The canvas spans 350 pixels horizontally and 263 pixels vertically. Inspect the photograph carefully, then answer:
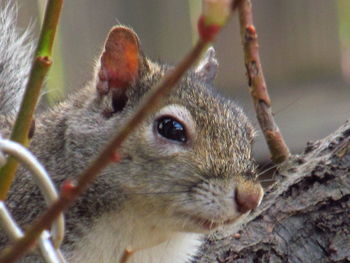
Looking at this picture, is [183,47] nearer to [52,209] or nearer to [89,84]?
[89,84]

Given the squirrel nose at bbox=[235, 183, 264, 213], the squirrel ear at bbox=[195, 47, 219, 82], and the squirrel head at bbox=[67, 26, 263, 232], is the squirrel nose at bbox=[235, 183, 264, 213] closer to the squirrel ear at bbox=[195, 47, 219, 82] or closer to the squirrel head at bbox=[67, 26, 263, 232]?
the squirrel head at bbox=[67, 26, 263, 232]

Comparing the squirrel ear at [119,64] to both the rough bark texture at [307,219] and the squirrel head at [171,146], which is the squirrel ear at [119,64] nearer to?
the squirrel head at [171,146]

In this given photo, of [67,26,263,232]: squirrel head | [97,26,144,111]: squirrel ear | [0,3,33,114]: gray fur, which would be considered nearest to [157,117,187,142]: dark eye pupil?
[67,26,263,232]: squirrel head

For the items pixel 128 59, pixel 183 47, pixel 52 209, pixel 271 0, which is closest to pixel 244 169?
pixel 128 59

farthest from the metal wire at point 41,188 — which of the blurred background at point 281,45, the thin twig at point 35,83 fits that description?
the blurred background at point 281,45

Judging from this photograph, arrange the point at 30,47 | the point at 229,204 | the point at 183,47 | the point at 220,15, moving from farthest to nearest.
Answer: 1. the point at 183,47
2. the point at 30,47
3. the point at 229,204
4. the point at 220,15

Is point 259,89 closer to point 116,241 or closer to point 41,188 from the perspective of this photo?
→ point 116,241
